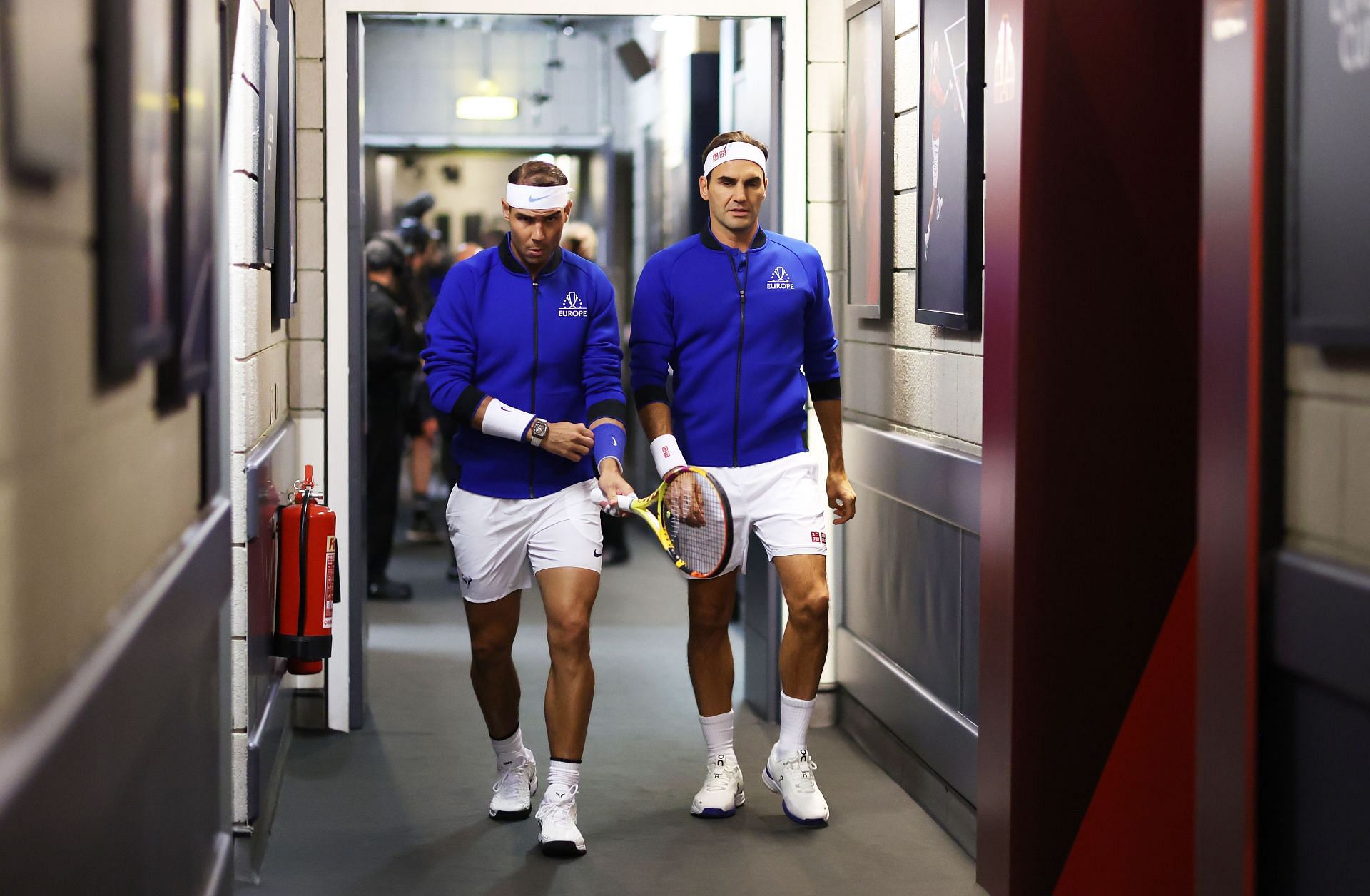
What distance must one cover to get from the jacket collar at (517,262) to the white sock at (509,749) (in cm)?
124

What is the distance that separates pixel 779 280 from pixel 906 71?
0.78 m

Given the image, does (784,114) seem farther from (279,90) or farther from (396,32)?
(396,32)

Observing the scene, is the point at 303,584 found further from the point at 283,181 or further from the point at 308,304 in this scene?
the point at 308,304

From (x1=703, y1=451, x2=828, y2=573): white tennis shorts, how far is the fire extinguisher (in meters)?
1.05

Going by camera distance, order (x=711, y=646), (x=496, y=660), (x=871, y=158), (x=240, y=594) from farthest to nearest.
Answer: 1. (x=871, y=158)
2. (x=711, y=646)
3. (x=496, y=660)
4. (x=240, y=594)

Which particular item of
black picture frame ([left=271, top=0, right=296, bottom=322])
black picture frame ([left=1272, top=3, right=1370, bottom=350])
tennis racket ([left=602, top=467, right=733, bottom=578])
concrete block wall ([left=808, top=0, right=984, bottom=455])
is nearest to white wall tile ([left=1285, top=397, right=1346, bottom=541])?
black picture frame ([left=1272, top=3, right=1370, bottom=350])

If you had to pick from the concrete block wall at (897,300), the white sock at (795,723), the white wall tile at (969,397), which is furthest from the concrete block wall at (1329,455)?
the white sock at (795,723)

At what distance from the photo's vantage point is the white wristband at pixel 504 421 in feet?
13.6

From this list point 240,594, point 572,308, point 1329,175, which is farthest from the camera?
point 572,308

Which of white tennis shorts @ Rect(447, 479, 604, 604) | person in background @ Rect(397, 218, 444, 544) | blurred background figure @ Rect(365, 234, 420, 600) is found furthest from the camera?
person in background @ Rect(397, 218, 444, 544)

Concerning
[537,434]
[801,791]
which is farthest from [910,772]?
[537,434]

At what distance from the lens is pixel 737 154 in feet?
14.8

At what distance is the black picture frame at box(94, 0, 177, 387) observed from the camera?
5.82 ft

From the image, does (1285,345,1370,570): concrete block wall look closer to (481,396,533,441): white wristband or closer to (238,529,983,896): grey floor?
(238,529,983,896): grey floor
